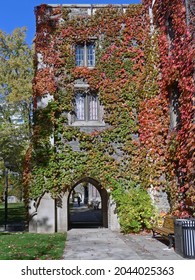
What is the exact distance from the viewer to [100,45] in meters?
17.7

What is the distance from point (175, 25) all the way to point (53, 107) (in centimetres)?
610

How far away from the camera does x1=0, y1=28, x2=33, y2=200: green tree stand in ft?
85.2

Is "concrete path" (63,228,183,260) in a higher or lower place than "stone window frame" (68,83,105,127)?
lower

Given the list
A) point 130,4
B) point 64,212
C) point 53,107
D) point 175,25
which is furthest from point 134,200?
point 130,4

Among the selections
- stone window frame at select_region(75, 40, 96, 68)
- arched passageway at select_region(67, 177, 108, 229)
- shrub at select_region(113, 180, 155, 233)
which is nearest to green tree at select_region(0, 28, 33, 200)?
arched passageway at select_region(67, 177, 108, 229)

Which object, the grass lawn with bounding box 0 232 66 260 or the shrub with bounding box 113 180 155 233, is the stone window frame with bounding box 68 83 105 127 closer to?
the shrub with bounding box 113 180 155 233

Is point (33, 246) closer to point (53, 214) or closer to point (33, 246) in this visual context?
point (33, 246)

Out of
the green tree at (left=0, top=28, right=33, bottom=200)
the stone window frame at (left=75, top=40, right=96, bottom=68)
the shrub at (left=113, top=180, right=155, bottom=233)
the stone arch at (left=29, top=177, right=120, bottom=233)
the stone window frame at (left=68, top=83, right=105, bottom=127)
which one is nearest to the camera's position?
the shrub at (left=113, top=180, right=155, bottom=233)

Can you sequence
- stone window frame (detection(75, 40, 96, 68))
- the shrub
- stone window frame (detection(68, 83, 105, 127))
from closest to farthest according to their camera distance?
the shrub < stone window frame (detection(68, 83, 105, 127)) < stone window frame (detection(75, 40, 96, 68))

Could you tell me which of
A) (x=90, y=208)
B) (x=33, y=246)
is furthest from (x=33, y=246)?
(x=90, y=208)

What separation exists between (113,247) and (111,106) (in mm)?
6970

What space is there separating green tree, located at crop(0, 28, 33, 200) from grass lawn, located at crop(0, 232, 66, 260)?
11.6 meters

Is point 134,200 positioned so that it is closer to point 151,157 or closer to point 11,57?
point 151,157
